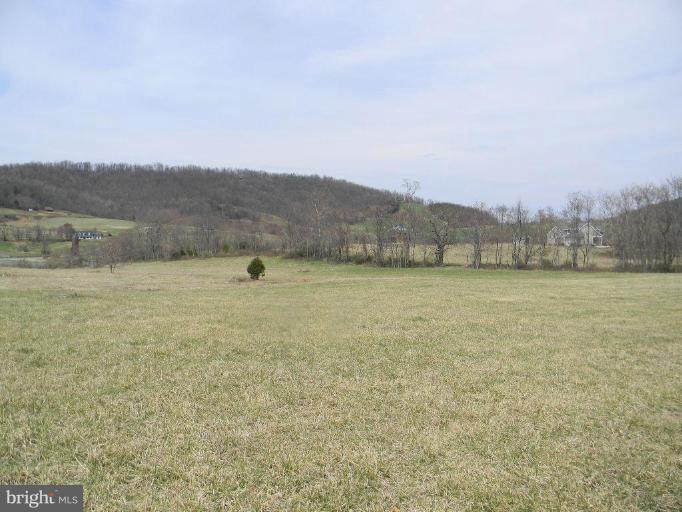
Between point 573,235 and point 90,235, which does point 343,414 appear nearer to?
point 573,235

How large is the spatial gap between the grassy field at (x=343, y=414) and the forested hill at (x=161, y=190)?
94379 mm

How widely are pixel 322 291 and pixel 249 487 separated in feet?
65.8

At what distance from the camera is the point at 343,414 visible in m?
6.55

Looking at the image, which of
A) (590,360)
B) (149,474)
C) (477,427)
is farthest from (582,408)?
(149,474)

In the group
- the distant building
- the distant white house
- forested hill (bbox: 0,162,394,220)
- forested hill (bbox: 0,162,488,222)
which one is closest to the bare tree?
the distant white house

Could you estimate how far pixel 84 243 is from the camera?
83.4m

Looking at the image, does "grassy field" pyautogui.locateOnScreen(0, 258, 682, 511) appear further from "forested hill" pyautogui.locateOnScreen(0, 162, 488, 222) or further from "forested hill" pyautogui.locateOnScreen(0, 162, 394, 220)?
"forested hill" pyautogui.locateOnScreen(0, 162, 488, 222)

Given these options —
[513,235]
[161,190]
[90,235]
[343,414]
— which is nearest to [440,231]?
[513,235]

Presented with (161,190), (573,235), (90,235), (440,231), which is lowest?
(573,235)

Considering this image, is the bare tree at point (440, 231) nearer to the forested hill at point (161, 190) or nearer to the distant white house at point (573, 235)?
the distant white house at point (573, 235)

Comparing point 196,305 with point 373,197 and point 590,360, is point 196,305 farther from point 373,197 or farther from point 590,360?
point 373,197

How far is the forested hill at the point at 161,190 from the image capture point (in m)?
115

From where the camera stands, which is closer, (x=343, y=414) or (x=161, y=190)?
(x=343, y=414)

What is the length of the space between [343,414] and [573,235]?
56715 mm
